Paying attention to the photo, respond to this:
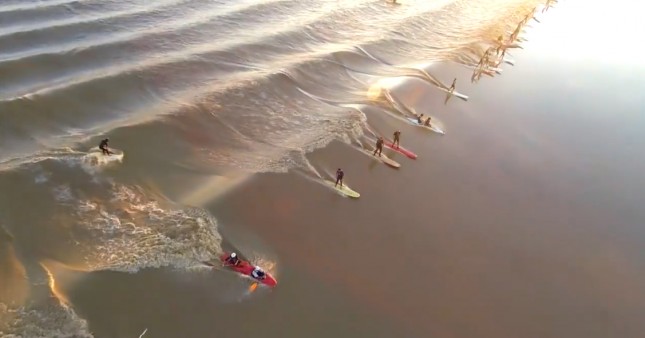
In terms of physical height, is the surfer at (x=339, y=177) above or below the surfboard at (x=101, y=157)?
above

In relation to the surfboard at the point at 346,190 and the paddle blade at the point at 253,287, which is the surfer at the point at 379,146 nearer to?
the surfboard at the point at 346,190

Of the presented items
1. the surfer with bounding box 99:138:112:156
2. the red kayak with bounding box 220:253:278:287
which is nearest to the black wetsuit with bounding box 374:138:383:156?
the red kayak with bounding box 220:253:278:287

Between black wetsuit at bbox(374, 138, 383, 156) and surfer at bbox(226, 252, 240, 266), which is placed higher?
black wetsuit at bbox(374, 138, 383, 156)

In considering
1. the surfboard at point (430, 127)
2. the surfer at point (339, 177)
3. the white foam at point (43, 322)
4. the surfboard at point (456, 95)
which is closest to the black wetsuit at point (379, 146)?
the surfer at point (339, 177)

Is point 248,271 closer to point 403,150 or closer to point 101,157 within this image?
point 101,157

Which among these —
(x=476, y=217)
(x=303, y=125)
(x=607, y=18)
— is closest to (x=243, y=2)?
(x=303, y=125)

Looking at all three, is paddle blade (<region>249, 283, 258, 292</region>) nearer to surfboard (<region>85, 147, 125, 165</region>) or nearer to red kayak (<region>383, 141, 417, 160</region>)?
surfboard (<region>85, 147, 125, 165</region>)

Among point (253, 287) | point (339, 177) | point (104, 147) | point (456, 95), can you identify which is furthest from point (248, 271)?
point (456, 95)

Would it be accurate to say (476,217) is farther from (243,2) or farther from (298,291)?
(243,2)
